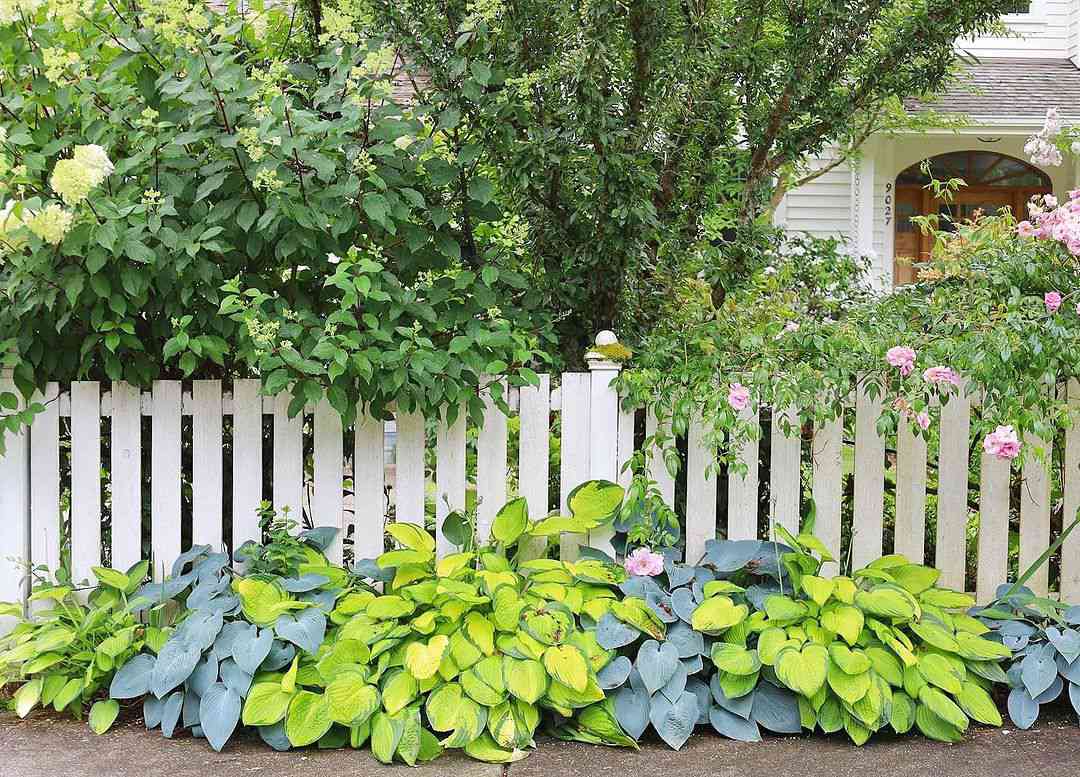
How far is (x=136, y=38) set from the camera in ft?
A: 10.6

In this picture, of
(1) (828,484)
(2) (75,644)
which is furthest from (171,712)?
(1) (828,484)

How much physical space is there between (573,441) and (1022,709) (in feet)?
5.12

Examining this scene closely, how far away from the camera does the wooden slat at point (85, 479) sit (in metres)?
3.53

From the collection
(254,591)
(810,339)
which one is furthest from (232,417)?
(810,339)

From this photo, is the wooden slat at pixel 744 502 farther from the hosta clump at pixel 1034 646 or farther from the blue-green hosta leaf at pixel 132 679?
the blue-green hosta leaf at pixel 132 679

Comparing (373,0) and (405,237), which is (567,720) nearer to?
(405,237)

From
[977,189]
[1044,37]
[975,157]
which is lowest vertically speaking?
[977,189]

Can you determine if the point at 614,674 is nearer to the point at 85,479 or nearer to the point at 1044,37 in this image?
the point at 85,479

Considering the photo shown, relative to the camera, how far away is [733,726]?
10.0 feet

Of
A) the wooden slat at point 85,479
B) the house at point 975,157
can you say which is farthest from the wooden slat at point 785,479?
the house at point 975,157

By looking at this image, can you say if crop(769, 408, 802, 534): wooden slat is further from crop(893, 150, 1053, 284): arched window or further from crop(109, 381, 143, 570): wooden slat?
crop(893, 150, 1053, 284): arched window

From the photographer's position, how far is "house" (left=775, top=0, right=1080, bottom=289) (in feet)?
35.4

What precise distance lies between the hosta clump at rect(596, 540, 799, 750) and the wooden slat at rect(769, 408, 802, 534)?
389mm

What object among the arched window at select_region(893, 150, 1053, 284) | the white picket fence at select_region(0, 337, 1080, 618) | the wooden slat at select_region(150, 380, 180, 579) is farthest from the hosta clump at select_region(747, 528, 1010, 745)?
the arched window at select_region(893, 150, 1053, 284)
